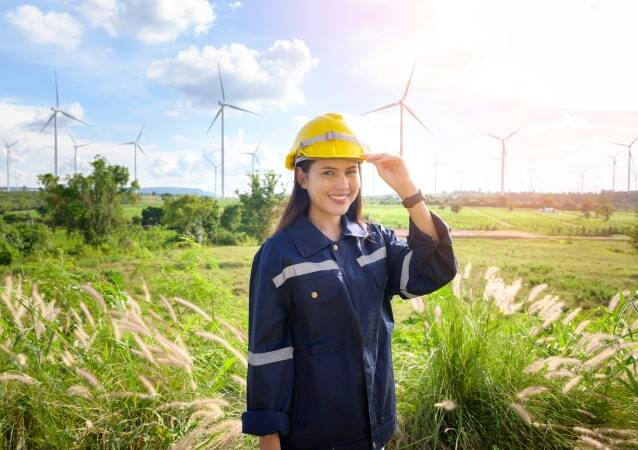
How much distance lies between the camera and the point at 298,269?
2545 millimetres

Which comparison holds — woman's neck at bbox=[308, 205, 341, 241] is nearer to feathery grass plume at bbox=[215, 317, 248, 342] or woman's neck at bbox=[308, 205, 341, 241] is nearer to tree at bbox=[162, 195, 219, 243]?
feathery grass plume at bbox=[215, 317, 248, 342]

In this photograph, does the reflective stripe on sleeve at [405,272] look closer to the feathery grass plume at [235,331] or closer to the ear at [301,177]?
the ear at [301,177]

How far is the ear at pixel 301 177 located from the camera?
287 centimetres

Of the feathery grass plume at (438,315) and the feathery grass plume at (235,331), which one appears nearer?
the feathery grass plume at (235,331)

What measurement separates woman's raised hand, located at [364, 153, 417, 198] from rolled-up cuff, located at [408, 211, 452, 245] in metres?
0.21

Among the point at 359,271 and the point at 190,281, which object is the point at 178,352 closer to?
the point at 359,271

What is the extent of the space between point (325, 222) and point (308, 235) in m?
0.25

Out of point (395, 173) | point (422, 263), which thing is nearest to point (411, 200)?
point (395, 173)

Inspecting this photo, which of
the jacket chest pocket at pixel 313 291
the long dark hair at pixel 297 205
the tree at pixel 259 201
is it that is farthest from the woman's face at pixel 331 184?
the tree at pixel 259 201

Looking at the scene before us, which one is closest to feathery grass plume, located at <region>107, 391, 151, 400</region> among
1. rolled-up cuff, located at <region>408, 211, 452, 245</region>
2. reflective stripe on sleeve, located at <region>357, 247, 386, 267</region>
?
reflective stripe on sleeve, located at <region>357, 247, 386, 267</region>

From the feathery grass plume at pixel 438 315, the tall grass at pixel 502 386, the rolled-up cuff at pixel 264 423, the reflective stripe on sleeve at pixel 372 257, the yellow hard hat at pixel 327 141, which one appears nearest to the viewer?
→ the rolled-up cuff at pixel 264 423

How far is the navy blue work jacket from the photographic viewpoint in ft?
8.07

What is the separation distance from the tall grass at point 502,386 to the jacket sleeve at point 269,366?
74.2 inches

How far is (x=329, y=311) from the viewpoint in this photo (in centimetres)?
255
